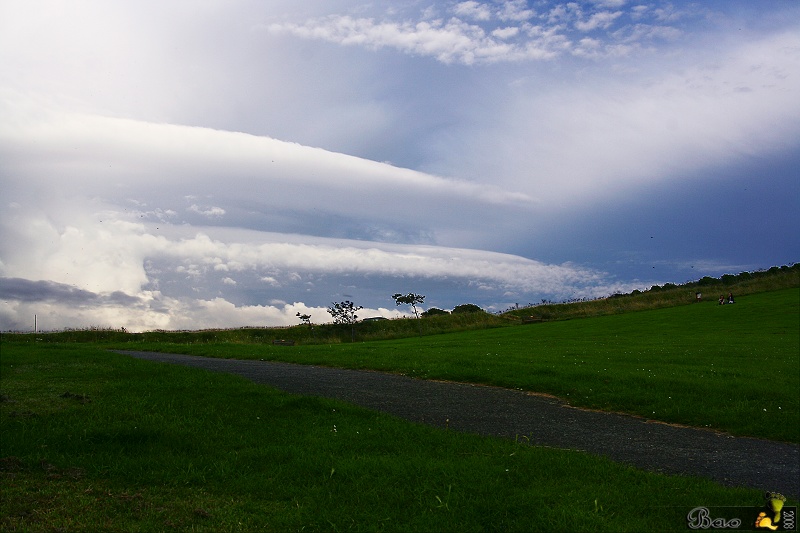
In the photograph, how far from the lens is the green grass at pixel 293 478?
6273mm

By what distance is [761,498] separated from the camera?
704cm

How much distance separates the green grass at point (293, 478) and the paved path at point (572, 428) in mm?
1053

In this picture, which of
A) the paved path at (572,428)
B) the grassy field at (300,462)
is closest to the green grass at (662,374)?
the grassy field at (300,462)

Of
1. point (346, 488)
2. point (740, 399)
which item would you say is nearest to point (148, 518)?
point (346, 488)

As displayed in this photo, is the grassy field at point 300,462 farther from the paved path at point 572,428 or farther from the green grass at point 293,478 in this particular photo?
the paved path at point 572,428

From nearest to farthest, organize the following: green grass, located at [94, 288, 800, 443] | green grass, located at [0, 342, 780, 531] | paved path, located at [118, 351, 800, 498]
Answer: green grass, located at [0, 342, 780, 531] < paved path, located at [118, 351, 800, 498] < green grass, located at [94, 288, 800, 443]

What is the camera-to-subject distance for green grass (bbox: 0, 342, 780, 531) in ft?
20.6

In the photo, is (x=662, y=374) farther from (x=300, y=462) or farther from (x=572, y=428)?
(x=300, y=462)

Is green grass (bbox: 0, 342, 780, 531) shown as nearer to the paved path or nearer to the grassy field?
the grassy field

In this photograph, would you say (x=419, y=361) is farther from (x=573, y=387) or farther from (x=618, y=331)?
(x=618, y=331)

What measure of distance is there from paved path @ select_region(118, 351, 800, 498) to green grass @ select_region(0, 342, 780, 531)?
1053 millimetres

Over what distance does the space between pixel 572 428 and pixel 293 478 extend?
19.5 ft

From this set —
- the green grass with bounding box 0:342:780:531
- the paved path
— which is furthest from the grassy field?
the paved path

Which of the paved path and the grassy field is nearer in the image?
the grassy field
